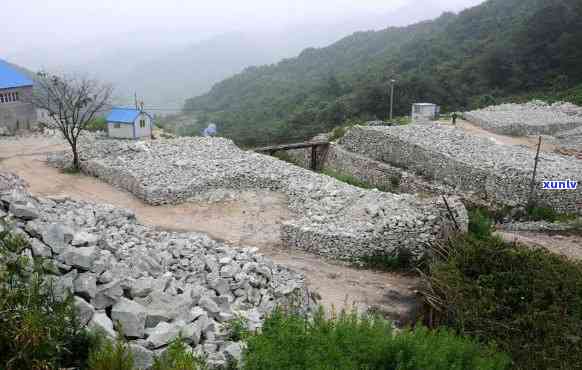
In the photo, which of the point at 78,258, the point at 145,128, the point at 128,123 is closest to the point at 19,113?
the point at 128,123

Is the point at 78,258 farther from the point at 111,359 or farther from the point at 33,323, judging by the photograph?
the point at 111,359

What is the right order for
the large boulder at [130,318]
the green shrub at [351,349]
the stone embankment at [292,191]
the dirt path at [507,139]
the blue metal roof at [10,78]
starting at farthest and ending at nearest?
the blue metal roof at [10,78] → the dirt path at [507,139] → the stone embankment at [292,191] → the large boulder at [130,318] → the green shrub at [351,349]

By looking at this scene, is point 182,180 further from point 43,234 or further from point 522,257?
point 522,257

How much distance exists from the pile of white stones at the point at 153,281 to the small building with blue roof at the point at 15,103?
682 inches

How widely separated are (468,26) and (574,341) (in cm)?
5810

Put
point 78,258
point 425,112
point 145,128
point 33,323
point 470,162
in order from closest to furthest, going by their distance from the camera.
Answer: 1. point 33,323
2. point 78,258
3. point 470,162
4. point 145,128
5. point 425,112

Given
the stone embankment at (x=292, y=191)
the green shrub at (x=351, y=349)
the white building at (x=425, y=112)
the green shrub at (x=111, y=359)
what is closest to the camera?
the green shrub at (x=111, y=359)

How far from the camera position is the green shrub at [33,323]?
15.9ft

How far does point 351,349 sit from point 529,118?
88.7 ft

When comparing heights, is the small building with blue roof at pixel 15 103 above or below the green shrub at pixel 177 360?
above

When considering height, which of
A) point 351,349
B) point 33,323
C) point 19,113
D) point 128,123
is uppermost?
point 19,113

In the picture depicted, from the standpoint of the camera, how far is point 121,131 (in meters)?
24.5

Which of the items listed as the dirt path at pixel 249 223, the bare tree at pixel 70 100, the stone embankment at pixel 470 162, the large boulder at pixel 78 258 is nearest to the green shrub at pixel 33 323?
the large boulder at pixel 78 258

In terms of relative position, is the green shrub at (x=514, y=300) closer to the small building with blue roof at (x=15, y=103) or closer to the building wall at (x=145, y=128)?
the building wall at (x=145, y=128)
